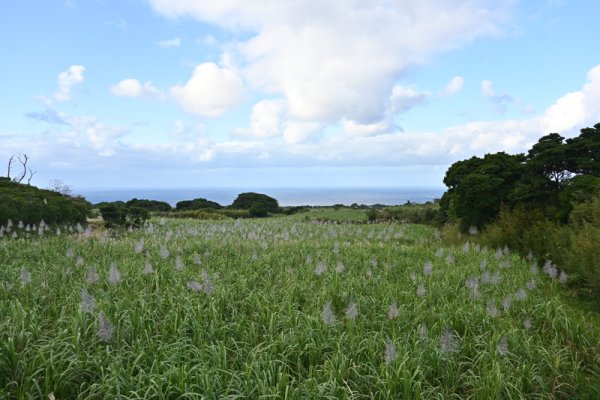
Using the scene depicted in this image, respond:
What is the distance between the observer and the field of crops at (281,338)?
12.7 ft

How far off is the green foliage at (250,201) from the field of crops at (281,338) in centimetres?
3262

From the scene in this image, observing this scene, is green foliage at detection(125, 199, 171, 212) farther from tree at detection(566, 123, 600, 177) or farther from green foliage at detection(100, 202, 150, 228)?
tree at detection(566, 123, 600, 177)

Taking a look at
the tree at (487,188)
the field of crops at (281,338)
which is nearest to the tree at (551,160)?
the tree at (487,188)

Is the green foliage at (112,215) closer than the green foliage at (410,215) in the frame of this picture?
Yes

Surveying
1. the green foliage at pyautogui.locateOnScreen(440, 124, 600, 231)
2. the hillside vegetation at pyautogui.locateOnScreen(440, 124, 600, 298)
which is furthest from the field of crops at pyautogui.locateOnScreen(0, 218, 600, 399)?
the green foliage at pyautogui.locateOnScreen(440, 124, 600, 231)

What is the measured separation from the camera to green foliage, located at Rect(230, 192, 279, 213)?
4048cm

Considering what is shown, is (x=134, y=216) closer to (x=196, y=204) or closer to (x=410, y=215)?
(x=410, y=215)

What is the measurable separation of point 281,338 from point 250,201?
38180 millimetres

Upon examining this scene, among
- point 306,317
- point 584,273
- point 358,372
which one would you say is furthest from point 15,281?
point 584,273

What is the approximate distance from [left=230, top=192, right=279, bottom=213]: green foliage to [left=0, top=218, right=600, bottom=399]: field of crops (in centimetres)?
3262

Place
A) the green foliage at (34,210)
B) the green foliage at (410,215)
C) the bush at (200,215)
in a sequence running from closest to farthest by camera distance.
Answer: the green foliage at (34,210)
the green foliage at (410,215)
the bush at (200,215)

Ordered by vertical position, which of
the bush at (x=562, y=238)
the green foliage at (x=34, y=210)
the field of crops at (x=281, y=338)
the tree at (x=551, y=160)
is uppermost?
the tree at (x=551, y=160)

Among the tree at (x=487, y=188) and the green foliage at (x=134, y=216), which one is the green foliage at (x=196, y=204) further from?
the tree at (x=487, y=188)

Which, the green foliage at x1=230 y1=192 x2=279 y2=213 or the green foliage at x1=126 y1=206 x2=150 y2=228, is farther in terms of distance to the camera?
the green foliage at x1=230 y1=192 x2=279 y2=213
